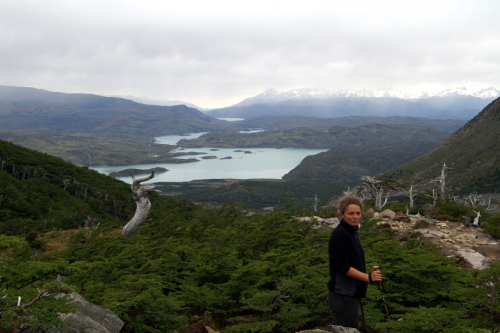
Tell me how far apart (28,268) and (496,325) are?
27.7 ft

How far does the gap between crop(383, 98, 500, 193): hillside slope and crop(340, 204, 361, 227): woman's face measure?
3850 inches

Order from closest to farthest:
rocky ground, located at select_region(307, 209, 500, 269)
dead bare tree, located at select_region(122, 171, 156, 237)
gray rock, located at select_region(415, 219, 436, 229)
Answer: rocky ground, located at select_region(307, 209, 500, 269), dead bare tree, located at select_region(122, 171, 156, 237), gray rock, located at select_region(415, 219, 436, 229)

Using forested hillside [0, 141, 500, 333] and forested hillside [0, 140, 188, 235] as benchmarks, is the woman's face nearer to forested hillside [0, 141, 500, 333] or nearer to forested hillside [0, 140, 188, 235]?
forested hillside [0, 141, 500, 333]

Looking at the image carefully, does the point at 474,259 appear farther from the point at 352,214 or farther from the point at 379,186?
the point at 379,186

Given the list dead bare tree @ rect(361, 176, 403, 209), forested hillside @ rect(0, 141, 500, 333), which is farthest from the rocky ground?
dead bare tree @ rect(361, 176, 403, 209)

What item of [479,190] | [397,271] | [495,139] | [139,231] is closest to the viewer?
[397,271]

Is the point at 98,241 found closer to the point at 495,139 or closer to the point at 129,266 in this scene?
the point at 129,266

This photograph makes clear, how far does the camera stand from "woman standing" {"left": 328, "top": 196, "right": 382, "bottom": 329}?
478cm

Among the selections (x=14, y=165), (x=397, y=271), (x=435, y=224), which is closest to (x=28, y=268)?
(x=397, y=271)

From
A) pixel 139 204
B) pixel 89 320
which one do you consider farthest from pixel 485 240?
pixel 89 320

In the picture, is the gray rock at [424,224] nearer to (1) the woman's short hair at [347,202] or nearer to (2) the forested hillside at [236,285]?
(2) the forested hillside at [236,285]

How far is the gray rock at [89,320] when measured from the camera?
542 cm

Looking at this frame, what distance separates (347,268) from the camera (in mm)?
4746

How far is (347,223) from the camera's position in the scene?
4.91 metres
